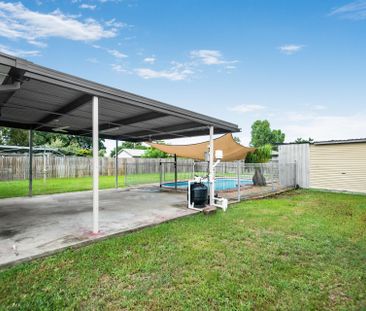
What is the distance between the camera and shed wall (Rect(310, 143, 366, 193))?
1062 cm

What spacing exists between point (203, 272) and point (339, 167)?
10.8 meters

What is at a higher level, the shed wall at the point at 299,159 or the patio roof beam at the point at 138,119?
the patio roof beam at the point at 138,119

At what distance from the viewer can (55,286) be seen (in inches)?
110

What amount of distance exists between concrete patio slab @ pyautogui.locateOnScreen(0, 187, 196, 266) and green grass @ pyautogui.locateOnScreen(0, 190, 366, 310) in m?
0.36

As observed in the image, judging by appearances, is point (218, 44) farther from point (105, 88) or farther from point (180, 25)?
point (105, 88)

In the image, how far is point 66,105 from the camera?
581 cm

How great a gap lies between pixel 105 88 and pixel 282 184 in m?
10.5

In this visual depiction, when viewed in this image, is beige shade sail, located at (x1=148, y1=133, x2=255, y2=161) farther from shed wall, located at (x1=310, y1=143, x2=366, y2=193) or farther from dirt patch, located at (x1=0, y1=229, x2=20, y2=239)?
dirt patch, located at (x1=0, y1=229, x2=20, y2=239)

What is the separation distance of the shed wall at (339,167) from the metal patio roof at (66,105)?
20.7ft

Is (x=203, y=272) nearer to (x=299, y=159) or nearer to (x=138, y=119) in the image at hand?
(x=138, y=119)

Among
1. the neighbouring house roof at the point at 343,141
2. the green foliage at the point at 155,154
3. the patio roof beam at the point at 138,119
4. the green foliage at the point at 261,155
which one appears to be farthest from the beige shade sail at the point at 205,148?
the green foliage at the point at 155,154

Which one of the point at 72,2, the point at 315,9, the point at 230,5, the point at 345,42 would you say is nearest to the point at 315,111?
the point at 345,42

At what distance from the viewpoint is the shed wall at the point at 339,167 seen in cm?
1062

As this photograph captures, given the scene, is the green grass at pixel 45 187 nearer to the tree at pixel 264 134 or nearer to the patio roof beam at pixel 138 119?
the patio roof beam at pixel 138 119
